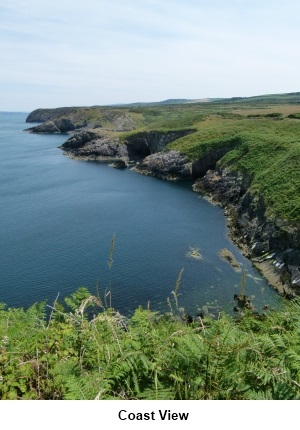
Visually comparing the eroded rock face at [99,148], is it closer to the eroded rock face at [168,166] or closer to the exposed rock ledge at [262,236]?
the eroded rock face at [168,166]

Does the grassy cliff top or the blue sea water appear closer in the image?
the blue sea water

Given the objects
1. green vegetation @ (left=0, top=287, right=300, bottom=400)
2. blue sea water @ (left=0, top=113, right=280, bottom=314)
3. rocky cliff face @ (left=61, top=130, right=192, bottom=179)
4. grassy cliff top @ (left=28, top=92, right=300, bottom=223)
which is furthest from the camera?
rocky cliff face @ (left=61, top=130, right=192, bottom=179)

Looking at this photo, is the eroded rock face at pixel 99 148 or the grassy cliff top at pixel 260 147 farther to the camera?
the eroded rock face at pixel 99 148

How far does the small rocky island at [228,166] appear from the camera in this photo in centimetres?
4469

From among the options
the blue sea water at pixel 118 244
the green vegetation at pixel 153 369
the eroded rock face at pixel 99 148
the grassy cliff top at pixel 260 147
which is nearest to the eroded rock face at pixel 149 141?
the grassy cliff top at pixel 260 147

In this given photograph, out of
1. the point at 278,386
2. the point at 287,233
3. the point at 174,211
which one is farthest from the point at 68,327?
the point at 174,211

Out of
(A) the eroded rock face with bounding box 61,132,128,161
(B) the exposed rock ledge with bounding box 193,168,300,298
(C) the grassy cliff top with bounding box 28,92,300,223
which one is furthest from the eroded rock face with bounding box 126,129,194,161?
(B) the exposed rock ledge with bounding box 193,168,300,298

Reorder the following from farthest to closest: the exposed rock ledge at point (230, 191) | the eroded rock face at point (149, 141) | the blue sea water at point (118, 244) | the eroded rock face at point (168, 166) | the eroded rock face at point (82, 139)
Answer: the eroded rock face at point (82, 139), the eroded rock face at point (149, 141), the eroded rock face at point (168, 166), the exposed rock ledge at point (230, 191), the blue sea water at point (118, 244)

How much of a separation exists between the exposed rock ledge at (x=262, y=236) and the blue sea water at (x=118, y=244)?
1.64 metres

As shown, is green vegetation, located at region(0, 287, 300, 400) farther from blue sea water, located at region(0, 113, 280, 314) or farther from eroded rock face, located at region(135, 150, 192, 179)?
eroded rock face, located at region(135, 150, 192, 179)

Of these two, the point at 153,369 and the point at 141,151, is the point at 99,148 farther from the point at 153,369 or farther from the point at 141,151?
the point at 153,369

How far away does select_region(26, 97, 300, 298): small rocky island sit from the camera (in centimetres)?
4469

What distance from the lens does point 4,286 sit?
1519 inches
